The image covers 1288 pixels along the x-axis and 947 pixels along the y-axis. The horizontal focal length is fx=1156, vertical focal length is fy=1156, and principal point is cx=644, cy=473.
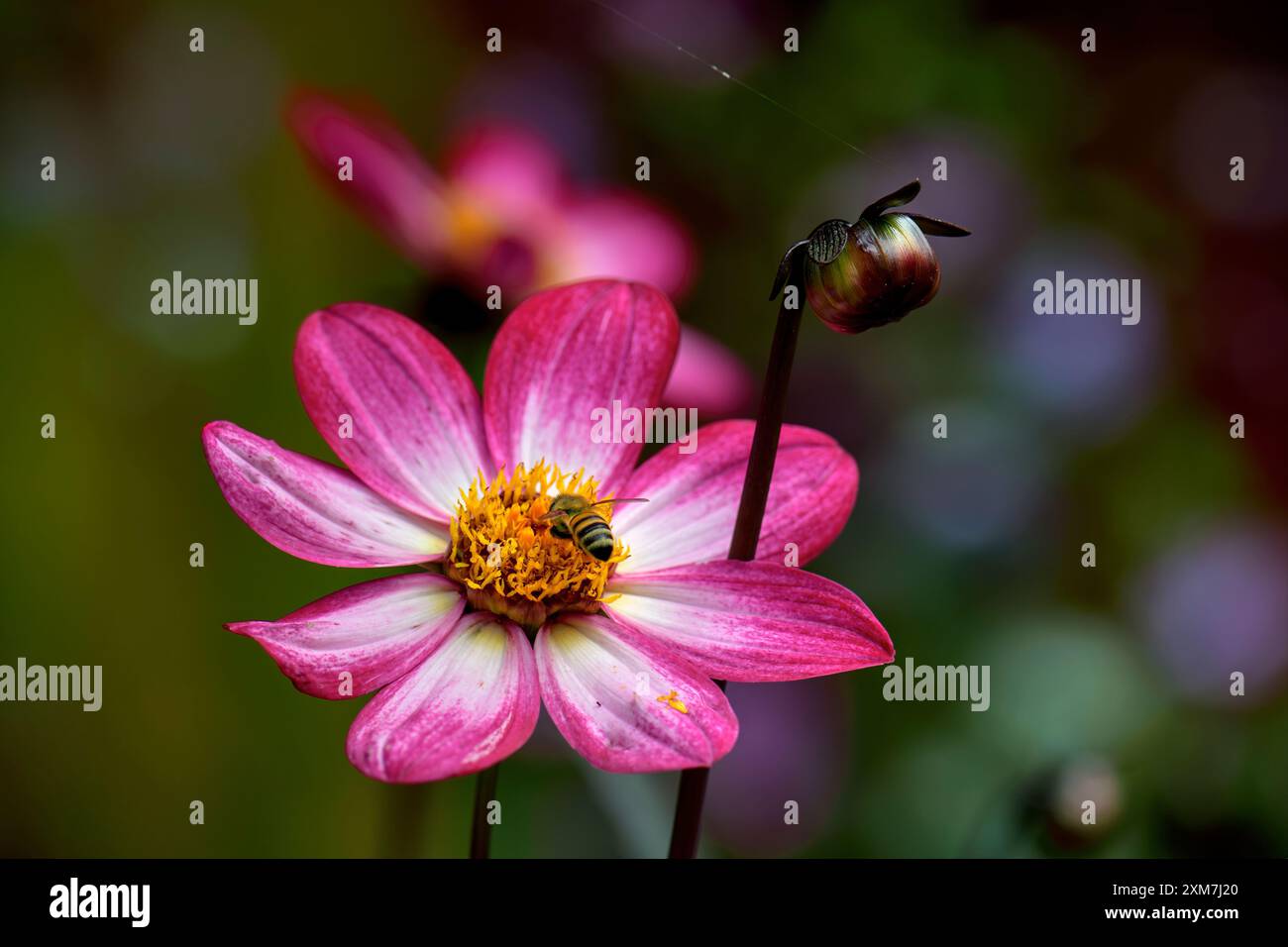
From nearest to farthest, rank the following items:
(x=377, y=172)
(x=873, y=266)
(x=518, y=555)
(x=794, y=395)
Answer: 1. (x=873, y=266)
2. (x=518, y=555)
3. (x=377, y=172)
4. (x=794, y=395)

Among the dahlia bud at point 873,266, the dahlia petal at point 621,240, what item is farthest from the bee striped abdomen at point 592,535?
the dahlia petal at point 621,240

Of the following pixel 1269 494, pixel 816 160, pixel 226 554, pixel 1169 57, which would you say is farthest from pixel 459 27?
pixel 1269 494

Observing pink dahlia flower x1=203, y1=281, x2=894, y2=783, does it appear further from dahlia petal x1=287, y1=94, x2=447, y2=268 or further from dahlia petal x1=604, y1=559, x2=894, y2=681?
dahlia petal x1=287, y1=94, x2=447, y2=268

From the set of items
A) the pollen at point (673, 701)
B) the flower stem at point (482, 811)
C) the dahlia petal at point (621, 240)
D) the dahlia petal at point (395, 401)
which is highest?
the dahlia petal at point (621, 240)

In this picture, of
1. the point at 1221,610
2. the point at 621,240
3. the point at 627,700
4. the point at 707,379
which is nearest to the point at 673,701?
the point at 627,700

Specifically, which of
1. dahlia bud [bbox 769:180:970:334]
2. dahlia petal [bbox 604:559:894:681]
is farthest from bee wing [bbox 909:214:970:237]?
dahlia petal [bbox 604:559:894:681]

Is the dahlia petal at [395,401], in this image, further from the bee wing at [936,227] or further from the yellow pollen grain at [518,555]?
the bee wing at [936,227]

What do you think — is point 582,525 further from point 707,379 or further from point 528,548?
point 707,379
